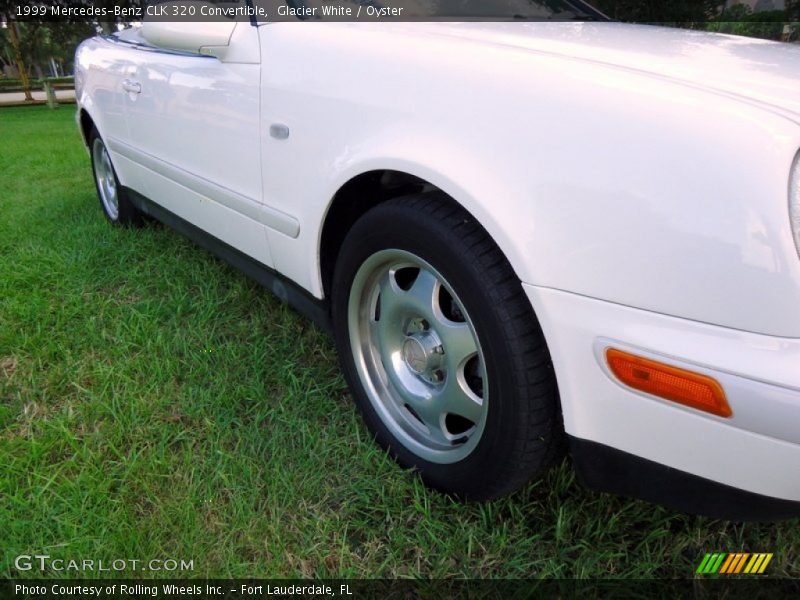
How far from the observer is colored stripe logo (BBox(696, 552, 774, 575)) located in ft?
4.83

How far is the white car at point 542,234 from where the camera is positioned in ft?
3.38

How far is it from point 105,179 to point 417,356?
3055 millimetres

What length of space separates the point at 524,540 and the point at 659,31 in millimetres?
1530

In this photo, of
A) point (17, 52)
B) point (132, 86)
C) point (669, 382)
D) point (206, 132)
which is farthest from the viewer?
point (17, 52)

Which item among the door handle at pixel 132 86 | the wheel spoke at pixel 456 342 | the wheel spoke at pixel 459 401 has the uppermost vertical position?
the door handle at pixel 132 86

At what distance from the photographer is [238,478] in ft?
5.75

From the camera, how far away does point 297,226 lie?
1.85 meters

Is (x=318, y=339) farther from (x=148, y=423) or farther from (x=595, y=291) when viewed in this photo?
(x=595, y=291)

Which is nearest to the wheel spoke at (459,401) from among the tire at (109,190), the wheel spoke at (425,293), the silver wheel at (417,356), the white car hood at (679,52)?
the silver wheel at (417,356)

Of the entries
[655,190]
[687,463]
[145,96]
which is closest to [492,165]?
[655,190]

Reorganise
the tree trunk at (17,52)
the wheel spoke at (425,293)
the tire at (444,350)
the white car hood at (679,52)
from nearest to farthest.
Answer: the white car hood at (679,52)
the tire at (444,350)
the wheel spoke at (425,293)
the tree trunk at (17,52)

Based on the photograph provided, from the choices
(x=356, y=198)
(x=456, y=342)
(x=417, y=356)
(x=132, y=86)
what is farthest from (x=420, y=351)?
(x=132, y=86)

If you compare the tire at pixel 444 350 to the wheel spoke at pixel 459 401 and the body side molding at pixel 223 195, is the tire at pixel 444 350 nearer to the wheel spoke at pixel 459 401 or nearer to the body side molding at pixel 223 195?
the wheel spoke at pixel 459 401

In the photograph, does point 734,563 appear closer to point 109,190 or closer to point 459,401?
point 459,401
